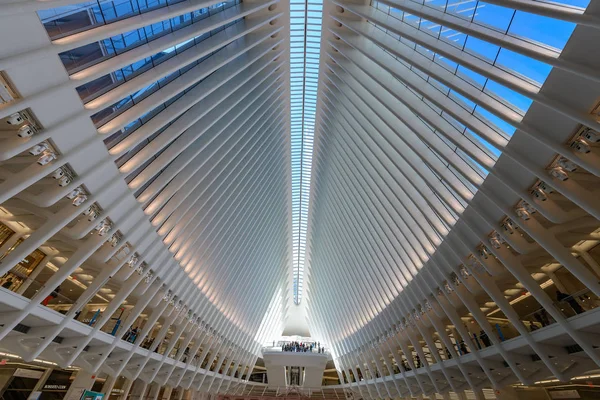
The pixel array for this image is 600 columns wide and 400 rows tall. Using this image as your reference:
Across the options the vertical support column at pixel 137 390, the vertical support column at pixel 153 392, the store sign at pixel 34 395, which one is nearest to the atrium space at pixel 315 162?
the store sign at pixel 34 395

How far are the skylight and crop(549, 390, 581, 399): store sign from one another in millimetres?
19315

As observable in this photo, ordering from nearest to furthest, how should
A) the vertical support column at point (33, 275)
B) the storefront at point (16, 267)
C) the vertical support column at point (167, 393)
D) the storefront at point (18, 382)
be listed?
the storefront at point (16, 267), the vertical support column at point (33, 275), the storefront at point (18, 382), the vertical support column at point (167, 393)

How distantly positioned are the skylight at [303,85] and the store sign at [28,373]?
62.2ft

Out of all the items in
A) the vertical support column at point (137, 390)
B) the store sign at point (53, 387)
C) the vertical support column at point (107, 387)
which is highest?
the vertical support column at point (137, 390)

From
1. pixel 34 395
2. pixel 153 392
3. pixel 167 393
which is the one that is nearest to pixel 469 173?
pixel 34 395

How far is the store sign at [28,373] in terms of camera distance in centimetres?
1570

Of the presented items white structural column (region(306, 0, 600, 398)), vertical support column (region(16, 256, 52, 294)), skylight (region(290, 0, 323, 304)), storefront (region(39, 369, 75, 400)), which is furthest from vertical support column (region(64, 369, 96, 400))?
skylight (region(290, 0, 323, 304))

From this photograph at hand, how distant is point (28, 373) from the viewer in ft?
52.7

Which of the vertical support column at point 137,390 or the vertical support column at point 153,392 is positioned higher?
the vertical support column at point 153,392

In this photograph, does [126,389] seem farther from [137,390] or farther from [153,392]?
[153,392]

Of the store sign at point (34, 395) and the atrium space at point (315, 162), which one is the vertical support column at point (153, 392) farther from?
the store sign at point (34, 395)

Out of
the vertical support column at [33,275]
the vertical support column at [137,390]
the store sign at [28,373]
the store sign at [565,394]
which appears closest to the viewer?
the vertical support column at [33,275]

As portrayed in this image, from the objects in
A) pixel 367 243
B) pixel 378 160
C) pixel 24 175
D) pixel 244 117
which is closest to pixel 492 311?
pixel 367 243

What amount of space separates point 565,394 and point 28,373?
25.8 m
